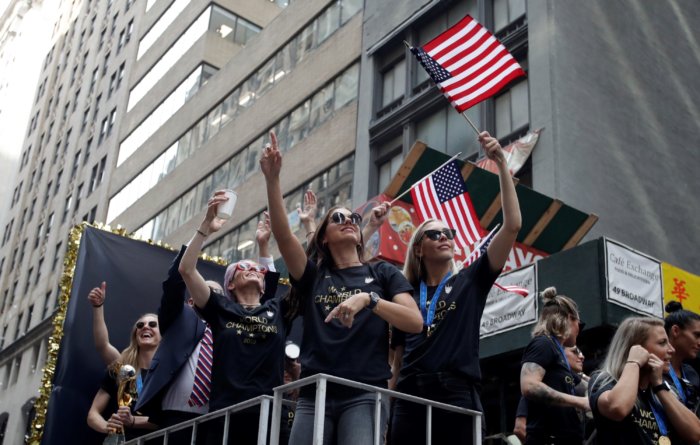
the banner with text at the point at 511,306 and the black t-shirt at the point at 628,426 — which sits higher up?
the banner with text at the point at 511,306

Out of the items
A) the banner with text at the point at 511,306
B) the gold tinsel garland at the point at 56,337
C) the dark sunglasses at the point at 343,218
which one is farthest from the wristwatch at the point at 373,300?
the banner with text at the point at 511,306

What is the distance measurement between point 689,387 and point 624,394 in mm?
1373

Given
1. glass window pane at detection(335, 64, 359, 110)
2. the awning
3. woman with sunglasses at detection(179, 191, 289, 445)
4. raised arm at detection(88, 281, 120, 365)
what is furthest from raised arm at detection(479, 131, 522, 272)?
glass window pane at detection(335, 64, 359, 110)

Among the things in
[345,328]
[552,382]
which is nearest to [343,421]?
[345,328]

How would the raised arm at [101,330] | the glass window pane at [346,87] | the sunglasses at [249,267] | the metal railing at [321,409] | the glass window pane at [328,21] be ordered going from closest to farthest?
the metal railing at [321,409], the sunglasses at [249,267], the raised arm at [101,330], the glass window pane at [346,87], the glass window pane at [328,21]

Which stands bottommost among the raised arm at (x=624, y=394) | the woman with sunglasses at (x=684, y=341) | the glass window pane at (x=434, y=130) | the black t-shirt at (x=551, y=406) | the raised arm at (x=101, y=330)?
the raised arm at (x=624, y=394)

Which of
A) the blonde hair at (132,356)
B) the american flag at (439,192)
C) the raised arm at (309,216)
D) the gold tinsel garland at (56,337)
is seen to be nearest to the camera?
the raised arm at (309,216)

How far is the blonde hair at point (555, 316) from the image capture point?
605cm

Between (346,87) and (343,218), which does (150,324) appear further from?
(346,87)

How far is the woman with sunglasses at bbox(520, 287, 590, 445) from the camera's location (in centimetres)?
564

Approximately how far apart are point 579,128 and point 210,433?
50.5 feet

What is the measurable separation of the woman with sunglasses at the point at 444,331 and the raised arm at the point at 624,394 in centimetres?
73

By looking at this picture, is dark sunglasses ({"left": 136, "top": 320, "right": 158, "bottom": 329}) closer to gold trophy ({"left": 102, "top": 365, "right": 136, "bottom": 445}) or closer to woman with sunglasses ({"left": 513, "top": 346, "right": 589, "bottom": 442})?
gold trophy ({"left": 102, "top": 365, "right": 136, "bottom": 445})

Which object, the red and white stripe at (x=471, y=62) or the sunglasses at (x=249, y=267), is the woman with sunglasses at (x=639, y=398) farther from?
the red and white stripe at (x=471, y=62)
